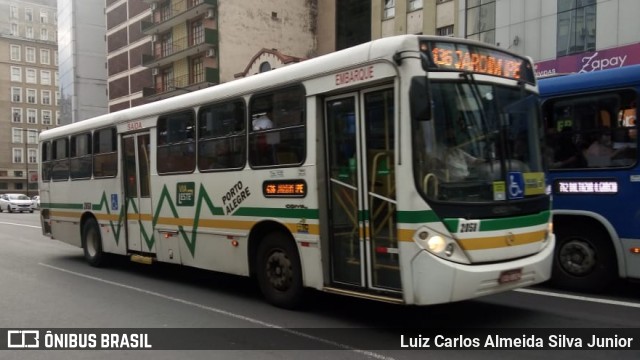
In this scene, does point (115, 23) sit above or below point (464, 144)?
above

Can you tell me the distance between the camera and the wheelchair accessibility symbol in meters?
5.92

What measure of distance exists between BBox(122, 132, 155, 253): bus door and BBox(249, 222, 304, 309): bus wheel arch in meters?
2.97

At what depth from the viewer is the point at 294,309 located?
7.20 meters

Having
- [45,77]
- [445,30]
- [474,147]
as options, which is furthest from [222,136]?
[45,77]

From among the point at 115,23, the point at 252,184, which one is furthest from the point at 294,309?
the point at 115,23

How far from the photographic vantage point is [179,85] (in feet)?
148

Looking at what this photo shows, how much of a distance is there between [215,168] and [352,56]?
3.07 m

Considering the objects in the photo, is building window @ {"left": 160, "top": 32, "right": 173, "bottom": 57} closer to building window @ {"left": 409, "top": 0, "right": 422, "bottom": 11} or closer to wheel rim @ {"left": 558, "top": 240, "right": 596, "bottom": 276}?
building window @ {"left": 409, "top": 0, "right": 422, "bottom": 11}

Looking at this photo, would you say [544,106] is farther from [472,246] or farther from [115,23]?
[115,23]

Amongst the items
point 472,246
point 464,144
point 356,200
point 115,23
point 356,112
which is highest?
point 115,23

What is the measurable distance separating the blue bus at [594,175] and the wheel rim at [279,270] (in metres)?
3.68

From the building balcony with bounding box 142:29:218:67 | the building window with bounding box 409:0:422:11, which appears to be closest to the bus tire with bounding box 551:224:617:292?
the building window with bounding box 409:0:422:11

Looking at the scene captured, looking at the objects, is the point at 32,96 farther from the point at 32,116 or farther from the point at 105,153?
the point at 105,153

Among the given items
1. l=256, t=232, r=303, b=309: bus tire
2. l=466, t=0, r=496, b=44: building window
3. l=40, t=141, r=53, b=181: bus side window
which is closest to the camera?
l=256, t=232, r=303, b=309: bus tire
